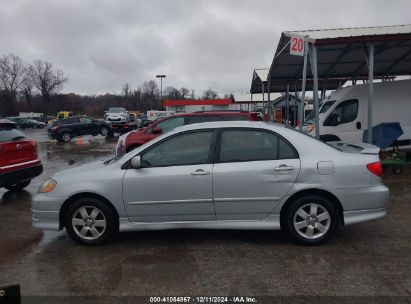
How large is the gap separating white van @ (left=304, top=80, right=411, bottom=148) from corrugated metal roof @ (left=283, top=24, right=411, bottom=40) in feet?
8.15

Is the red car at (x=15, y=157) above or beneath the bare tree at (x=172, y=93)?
beneath

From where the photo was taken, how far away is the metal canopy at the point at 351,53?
7.80 meters

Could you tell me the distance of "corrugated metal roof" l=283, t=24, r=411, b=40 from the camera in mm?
7777

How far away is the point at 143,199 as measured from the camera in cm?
461

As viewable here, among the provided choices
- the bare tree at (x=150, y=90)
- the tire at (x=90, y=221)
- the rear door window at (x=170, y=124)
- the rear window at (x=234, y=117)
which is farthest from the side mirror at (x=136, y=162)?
the bare tree at (x=150, y=90)

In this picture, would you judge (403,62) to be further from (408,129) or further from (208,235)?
(208,235)

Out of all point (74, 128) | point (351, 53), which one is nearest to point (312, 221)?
point (351, 53)

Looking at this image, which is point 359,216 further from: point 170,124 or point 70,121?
point 70,121

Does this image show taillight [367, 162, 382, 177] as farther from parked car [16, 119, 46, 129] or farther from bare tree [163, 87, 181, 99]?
bare tree [163, 87, 181, 99]

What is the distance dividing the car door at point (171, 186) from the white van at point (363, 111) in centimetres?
638

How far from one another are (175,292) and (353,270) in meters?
1.85

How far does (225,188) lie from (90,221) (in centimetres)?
173

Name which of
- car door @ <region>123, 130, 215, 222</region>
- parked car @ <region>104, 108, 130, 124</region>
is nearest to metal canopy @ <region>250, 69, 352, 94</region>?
parked car @ <region>104, 108, 130, 124</region>

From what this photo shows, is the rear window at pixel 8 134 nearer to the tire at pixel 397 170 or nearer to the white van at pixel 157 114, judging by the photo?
the tire at pixel 397 170
